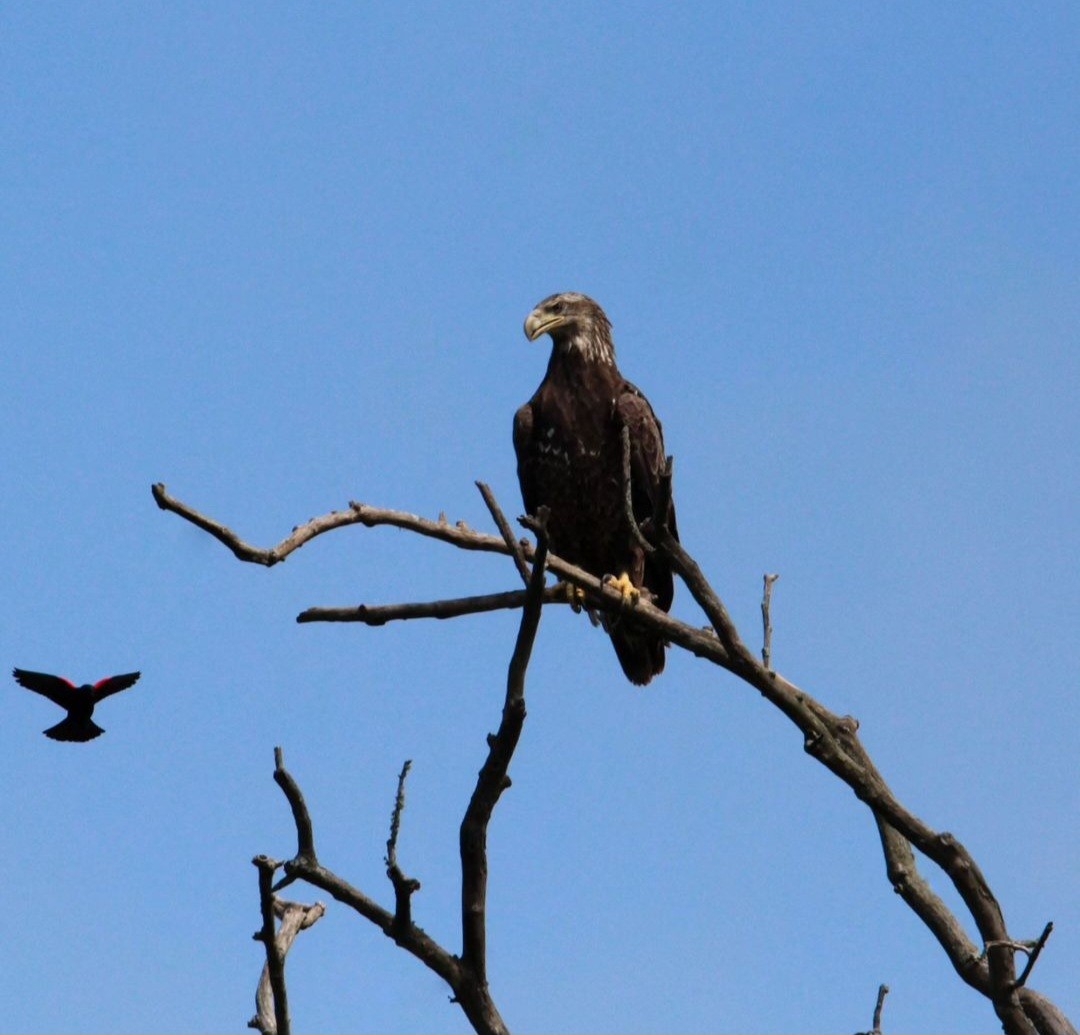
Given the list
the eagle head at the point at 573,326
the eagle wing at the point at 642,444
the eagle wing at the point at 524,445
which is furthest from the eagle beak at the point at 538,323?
the eagle wing at the point at 642,444

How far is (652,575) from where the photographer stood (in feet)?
26.6

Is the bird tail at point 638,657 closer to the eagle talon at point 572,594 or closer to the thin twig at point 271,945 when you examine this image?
the eagle talon at point 572,594

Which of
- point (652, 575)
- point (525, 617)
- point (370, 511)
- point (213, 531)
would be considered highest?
point (652, 575)

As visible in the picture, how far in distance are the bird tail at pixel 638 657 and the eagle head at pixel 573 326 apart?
140 cm

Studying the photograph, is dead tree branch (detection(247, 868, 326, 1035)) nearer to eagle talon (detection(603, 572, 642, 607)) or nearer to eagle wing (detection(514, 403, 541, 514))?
eagle talon (detection(603, 572, 642, 607))

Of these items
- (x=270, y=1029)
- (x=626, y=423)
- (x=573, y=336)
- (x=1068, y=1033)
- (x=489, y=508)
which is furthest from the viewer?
(x=573, y=336)

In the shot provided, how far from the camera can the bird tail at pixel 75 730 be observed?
15.0 feet

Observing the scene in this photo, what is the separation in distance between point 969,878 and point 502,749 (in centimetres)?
161

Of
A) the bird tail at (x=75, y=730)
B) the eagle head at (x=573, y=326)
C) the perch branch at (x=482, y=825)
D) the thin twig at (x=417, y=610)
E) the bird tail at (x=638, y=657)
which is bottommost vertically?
the perch branch at (x=482, y=825)

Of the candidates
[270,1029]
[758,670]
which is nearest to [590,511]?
[758,670]

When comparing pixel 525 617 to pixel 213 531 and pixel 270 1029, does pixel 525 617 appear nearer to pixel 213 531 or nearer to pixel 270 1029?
pixel 213 531

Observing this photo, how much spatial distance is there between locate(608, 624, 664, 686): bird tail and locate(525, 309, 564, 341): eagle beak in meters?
1.55

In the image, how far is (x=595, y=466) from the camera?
7633mm

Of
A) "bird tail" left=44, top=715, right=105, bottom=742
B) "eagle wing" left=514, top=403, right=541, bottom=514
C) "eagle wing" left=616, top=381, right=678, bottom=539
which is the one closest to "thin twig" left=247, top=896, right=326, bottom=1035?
"bird tail" left=44, top=715, right=105, bottom=742
